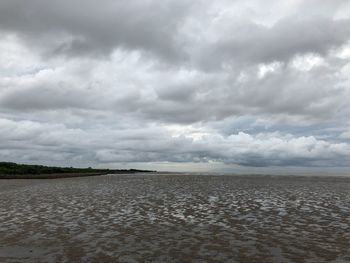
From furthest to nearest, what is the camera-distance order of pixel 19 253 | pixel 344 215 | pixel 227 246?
pixel 344 215 → pixel 227 246 → pixel 19 253

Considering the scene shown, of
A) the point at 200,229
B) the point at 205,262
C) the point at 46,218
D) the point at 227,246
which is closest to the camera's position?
the point at 205,262

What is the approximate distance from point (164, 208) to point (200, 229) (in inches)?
345

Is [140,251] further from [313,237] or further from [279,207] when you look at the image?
[279,207]

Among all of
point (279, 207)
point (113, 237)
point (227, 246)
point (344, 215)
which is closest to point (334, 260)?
point (227, 246)

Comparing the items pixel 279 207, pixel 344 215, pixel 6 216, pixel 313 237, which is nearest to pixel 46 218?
pixel 6 216

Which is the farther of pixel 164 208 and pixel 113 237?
pixel 164 208

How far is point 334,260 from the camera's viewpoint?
12.4 metres

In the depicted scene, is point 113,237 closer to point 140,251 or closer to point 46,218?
point 140,251

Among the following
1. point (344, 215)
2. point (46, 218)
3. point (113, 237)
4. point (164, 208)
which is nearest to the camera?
point (113, 237)

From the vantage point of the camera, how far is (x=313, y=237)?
16.3m

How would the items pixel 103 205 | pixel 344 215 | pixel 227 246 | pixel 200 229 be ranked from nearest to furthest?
pixel 227 246, pixel 200 229, pixel 344 215, pixel 103 205

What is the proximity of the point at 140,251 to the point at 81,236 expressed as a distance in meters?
4.02

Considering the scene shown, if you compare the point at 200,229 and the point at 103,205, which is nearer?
the point at 200,229

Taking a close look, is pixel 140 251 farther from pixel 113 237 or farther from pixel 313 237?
pixel 313 237
